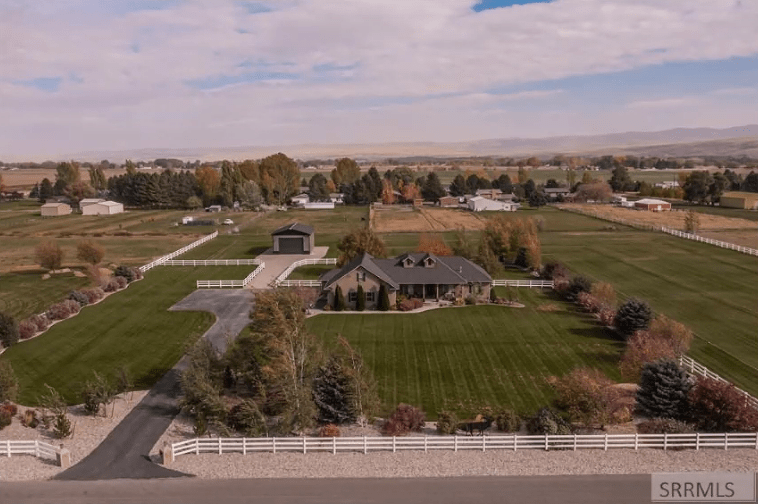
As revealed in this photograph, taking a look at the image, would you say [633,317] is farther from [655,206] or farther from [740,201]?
[740,201]

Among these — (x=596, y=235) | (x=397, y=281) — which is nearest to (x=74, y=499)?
(x=397, y=281)

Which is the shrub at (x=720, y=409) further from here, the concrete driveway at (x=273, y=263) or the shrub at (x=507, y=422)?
the concrete driveway at (x=273, y=263)

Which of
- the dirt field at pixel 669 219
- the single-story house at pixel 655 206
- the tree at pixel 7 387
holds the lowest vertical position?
the tree at pixel 7 387

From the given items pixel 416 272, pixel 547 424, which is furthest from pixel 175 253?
pixel 547 424

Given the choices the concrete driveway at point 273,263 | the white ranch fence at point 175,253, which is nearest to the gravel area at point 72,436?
the concrete driveway at point 273,263

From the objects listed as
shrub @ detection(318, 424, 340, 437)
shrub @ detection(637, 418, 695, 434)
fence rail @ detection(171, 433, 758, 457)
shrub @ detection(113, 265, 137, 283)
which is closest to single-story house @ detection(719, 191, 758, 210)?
shrub @ detection(637, 418, 695, 434)

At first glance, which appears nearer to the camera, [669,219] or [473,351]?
[473,351]

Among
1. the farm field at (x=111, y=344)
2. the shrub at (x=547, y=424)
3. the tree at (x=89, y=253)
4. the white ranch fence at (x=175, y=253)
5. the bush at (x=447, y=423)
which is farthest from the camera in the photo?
the white ranch fence at (x=175, y=253)
